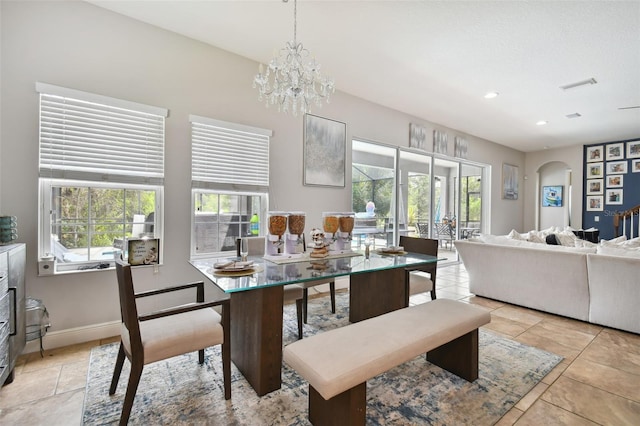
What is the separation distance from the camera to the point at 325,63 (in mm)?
3545

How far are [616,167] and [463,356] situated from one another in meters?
8.25

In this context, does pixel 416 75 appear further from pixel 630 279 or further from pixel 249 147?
pixel 630 279

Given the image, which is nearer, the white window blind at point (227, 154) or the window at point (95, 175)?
the window at point (95, 175)

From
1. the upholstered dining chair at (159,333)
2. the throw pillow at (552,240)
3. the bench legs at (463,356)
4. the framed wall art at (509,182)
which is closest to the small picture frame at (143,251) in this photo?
the upholstered dining chair at (159,333)

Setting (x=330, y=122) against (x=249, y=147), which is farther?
(x=330, y=122)

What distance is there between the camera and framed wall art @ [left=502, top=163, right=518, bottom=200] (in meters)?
7.70

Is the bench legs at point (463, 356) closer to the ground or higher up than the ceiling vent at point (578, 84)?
closer to the ground

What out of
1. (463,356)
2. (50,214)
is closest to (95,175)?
(50,214)

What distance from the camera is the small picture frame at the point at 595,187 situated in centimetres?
739

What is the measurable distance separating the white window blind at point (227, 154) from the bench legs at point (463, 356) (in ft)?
8.45

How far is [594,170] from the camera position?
747 centimetres

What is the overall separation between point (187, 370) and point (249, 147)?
2365mm

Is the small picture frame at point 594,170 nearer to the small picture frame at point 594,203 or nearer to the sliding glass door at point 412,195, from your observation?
the small picture frame at point 594,203

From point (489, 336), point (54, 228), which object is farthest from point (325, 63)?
point (489, 336)
